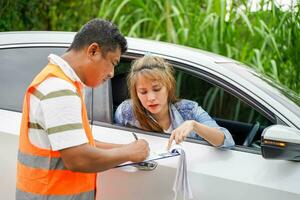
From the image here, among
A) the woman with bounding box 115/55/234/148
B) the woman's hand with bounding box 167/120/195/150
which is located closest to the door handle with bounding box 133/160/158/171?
the woman's hand with bounding box 167/120/195/150

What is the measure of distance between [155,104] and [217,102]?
0.99 metres

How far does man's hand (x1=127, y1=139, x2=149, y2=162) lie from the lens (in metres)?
2.10

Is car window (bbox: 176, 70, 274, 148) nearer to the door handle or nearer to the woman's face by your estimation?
the woman's face

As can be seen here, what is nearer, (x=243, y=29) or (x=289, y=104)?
(x=289, y=104)

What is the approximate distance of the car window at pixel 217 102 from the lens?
120 inches

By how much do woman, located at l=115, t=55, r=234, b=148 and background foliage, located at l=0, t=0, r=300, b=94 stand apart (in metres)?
2.54

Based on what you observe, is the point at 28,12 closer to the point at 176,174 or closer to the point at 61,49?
the point at 61,49

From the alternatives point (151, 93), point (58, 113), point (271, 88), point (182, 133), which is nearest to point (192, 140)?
point (182, 133)

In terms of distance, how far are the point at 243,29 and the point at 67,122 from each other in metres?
4.08

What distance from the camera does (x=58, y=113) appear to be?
1920 mm

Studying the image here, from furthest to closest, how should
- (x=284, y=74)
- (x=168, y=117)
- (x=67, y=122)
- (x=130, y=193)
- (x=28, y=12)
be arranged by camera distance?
(x=28, y=12), (x=284, y=74), (x=168, y=117), (x=130, y=193), (x=67, y=122)

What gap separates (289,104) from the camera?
2555mm

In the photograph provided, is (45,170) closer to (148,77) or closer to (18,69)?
(148,77)

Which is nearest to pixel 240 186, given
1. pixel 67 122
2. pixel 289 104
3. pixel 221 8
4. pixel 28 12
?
pixel 289 104
